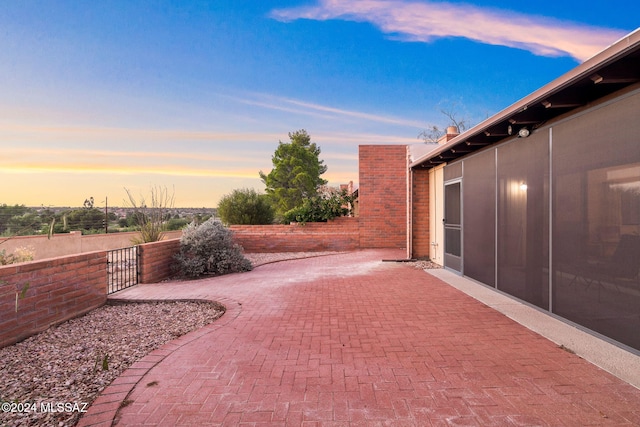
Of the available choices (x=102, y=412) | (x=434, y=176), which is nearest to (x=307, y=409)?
(x=102, y=412)

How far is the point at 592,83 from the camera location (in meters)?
3.42

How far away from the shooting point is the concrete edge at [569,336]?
3.01 meters

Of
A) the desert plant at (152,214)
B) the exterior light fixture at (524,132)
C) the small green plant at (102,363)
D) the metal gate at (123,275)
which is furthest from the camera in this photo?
the desert plant at (152,214)

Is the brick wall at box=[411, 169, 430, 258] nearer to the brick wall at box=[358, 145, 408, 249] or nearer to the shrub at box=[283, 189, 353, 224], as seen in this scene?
the brick wall at box=[358, 145, 408, 249]

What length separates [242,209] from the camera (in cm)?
1389

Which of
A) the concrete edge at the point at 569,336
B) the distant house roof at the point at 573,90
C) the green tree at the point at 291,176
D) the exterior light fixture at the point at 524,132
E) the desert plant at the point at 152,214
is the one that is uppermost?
the green tree at the point at 291,176

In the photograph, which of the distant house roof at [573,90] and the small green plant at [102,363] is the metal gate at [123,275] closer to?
the small green plant at [102,363]

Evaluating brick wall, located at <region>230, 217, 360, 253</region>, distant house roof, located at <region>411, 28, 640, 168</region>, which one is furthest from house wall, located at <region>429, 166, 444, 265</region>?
brick wall, located at <region>230, 217, 360, 253</region>

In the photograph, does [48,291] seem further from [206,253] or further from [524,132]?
[524,132]

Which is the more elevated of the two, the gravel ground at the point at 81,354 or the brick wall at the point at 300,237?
the brick wall at the point at 300,237

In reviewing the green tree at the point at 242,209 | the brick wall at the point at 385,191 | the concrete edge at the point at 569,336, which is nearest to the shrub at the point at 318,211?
the green tree at the point at 242,209

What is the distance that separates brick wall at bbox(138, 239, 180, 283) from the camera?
7.07 metres

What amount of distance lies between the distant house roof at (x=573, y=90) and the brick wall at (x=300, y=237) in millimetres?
7773

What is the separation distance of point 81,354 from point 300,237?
387 inches
